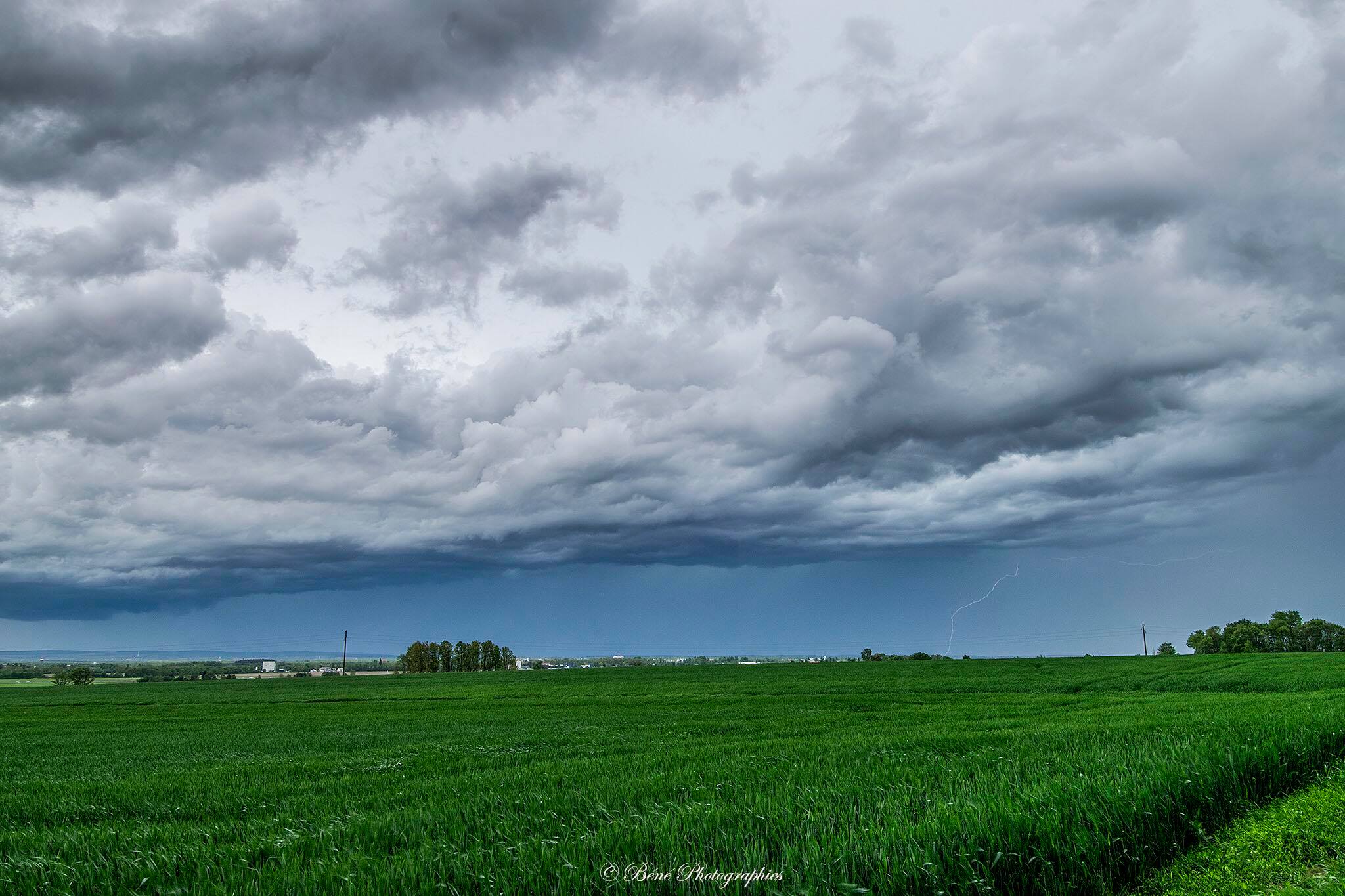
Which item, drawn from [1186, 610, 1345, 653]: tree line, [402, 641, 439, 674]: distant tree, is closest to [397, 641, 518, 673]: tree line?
[402, 641, 439, 674]: distant tree

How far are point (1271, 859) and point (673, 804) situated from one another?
17.8ft

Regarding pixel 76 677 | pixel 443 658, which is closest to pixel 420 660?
pixel 443 658

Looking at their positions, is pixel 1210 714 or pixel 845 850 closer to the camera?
pixel 845 850

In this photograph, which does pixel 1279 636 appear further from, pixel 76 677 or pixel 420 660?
pixel 76 677

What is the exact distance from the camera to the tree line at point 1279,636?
14500 centimetres

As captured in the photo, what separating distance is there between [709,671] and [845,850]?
112 metres

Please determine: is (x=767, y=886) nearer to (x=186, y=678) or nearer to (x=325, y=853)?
(x=325, y=853)

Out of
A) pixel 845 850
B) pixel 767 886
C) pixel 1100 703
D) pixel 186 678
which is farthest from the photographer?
pixel 186 678

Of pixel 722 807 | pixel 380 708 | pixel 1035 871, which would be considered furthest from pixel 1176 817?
pixel 380 708

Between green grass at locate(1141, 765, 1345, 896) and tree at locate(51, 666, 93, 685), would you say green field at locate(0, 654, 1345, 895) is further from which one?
tree at locate(51, 666, 93, 685)

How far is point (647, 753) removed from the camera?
1748 cm

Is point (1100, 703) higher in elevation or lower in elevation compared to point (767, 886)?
lower

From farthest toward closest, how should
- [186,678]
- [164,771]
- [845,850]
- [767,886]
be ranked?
[186,678] → [164,771] → [845,850] → [767,886]

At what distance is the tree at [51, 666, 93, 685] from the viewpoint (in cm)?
16950
